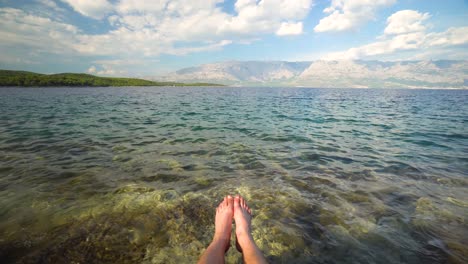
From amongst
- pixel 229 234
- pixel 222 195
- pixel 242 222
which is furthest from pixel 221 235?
pixel 222 195

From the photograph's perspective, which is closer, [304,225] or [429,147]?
[304,225]

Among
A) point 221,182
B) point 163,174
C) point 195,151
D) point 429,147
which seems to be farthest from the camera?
point 429,147

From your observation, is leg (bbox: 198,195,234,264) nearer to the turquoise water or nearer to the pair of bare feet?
the pair of bare feet

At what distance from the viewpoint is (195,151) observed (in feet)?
29.0

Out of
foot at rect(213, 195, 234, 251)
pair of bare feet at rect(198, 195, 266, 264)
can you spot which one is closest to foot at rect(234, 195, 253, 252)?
pair of bare feet at rect(198, 195, 266, 264)

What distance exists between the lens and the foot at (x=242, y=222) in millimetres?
3558

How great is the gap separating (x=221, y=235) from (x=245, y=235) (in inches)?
16.3

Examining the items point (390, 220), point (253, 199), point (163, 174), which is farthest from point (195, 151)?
point (390, 220)

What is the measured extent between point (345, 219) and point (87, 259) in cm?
456

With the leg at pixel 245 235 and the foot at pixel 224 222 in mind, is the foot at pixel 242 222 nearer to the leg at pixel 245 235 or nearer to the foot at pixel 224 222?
the leg at pixel 245 235

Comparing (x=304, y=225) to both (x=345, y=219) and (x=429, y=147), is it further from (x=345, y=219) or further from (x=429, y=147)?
(x=429, y=147)

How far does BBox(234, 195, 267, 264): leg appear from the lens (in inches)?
120

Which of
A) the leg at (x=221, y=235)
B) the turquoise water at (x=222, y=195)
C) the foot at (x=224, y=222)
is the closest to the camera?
the leg at (x=221, y=235)

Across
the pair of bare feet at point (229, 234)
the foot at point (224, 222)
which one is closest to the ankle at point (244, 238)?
the pair of bare feet at point (229, 234)
